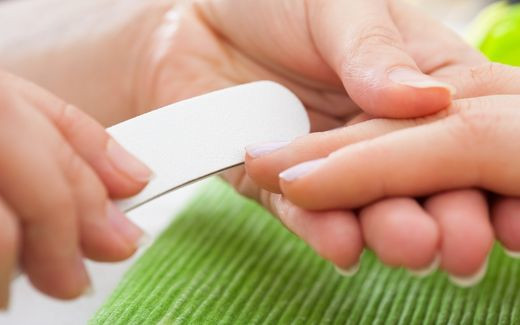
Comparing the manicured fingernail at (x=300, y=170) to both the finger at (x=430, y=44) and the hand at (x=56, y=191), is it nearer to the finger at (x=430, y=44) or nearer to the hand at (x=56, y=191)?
the hand at (x=56, y=191)

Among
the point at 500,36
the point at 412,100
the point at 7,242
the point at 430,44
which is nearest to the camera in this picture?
the point at 7,242

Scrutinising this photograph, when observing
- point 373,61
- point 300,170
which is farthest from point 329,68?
point 300,170

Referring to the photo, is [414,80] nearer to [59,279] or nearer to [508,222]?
[508,222]

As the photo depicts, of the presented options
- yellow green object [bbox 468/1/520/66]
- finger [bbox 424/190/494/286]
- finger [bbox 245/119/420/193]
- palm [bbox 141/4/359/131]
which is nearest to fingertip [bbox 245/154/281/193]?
finger [bbox 245/119/420/193]

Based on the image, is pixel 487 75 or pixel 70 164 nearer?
pixel 70 164

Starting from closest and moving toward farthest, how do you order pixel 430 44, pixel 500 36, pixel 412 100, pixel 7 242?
1. pixel 7 242
2. pixel 412 100
3. pixel 430 44
4. pixel 500 36

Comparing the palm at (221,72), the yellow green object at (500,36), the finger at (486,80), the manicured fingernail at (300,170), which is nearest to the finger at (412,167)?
the manicured fingernail at (300,170)
